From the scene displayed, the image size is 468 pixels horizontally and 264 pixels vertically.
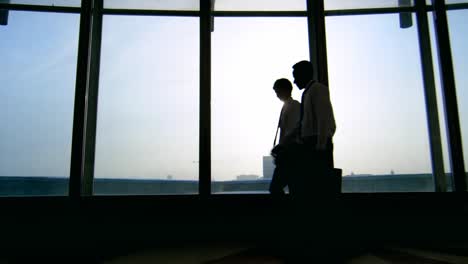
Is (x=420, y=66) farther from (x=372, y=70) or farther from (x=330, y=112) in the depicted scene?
(x=330, y=112)

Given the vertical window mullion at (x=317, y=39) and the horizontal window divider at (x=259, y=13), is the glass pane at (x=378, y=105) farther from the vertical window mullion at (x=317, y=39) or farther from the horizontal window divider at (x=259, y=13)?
the horizontal window divider at (x=259, y=13)

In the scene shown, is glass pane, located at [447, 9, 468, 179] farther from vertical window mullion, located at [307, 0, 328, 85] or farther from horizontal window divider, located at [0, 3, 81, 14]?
horizontal window divider, located at [0, 3, 81, 14]

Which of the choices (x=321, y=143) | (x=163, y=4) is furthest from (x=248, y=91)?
(x=321, y=143)

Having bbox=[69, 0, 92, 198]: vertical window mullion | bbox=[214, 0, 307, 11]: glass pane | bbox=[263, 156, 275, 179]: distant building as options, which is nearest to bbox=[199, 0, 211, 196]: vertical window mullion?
bbox=[214, 0, 307, 11]: glass pane

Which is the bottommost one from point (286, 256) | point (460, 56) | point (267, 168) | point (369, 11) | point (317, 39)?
point (286, 256)

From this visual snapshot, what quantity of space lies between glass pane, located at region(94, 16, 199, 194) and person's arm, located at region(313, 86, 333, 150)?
1.45m

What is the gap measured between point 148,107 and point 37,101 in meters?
1.12

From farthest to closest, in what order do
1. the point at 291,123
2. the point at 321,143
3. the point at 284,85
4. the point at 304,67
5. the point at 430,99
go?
the point at 430,99, the point at 284,85, the point at 291,123, the point at 304,67, the point at 321,143

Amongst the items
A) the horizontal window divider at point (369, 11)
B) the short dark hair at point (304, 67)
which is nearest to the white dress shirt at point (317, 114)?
the short dark hair at point (304, 67)

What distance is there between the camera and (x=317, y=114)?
5.63 feet

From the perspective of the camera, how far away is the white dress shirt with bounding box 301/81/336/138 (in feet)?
5.57

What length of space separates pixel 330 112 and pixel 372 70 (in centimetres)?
166

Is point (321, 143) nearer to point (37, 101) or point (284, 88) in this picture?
point (284, 88)

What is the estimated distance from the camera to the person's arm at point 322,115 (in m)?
1.68
